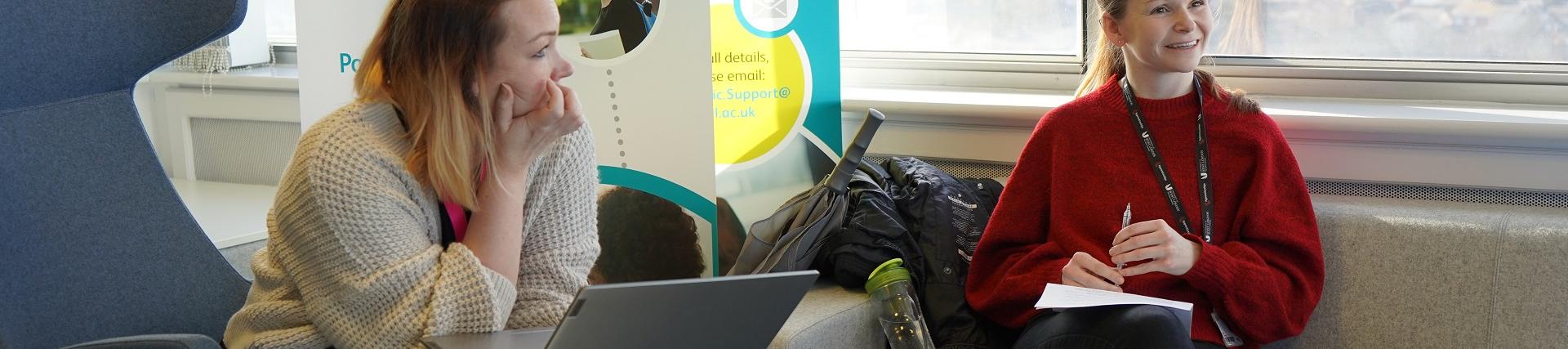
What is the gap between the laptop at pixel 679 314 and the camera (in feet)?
4.14

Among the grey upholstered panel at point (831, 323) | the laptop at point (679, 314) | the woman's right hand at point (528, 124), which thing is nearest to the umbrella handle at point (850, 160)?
the grey upholstered panel at point (831, 323)

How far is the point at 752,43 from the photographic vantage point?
259 centimetres

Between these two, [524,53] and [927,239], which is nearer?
A: [524,53]

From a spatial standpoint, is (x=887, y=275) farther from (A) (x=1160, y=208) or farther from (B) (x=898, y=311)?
(A) (x=1160, y=208)

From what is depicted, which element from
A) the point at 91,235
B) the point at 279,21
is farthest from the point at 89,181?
the point at 279,21

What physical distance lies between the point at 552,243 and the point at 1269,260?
3.69 feet

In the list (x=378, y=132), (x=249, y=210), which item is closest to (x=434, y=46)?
(x=378, y=132)

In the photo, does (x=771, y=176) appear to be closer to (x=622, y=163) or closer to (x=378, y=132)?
(x=622, y=163)

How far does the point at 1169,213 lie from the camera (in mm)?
2076

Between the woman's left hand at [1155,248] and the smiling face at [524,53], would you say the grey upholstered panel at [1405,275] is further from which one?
the smiling face at [524,53]

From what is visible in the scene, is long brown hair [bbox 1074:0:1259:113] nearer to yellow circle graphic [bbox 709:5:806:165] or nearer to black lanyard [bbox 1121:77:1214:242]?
black lanyard [bbox 1121:77:1214:242]

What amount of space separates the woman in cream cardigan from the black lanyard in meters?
0.95

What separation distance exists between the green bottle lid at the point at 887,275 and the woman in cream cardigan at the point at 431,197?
58cm

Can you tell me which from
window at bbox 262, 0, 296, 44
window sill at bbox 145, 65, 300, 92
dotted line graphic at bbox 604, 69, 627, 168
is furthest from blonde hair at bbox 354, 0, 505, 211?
window at bbox 262, 0, 296, 44
